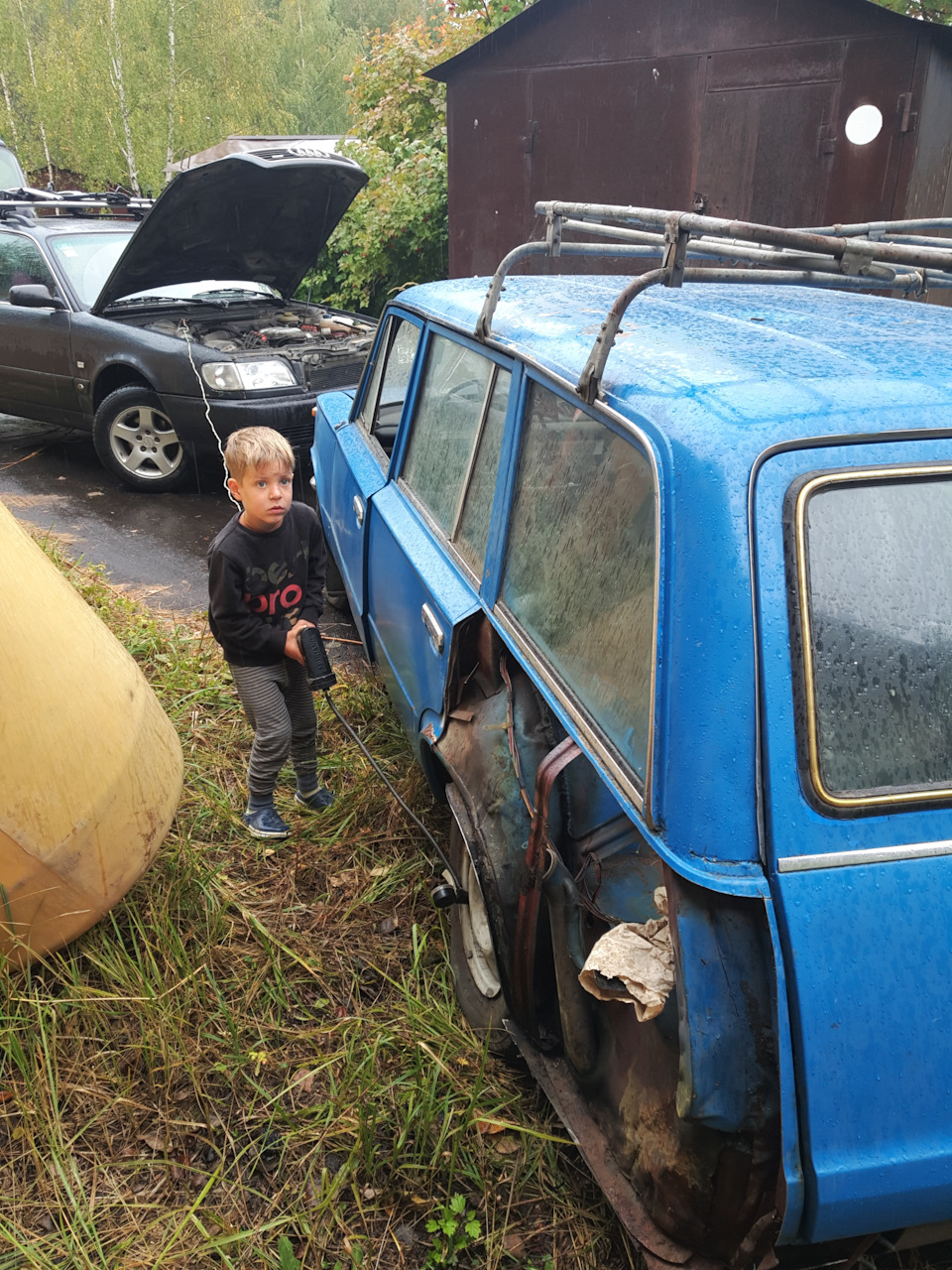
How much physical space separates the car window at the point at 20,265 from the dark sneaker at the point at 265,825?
16.2 feet

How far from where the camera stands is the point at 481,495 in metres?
2.60

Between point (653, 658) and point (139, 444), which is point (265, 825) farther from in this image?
point (139, 444)

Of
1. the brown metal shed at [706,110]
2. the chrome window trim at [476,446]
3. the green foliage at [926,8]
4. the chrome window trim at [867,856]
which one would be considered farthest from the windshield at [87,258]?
the green foliage at [926,8]

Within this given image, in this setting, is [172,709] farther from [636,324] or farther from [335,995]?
[636,324]

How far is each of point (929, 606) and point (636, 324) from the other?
99cm

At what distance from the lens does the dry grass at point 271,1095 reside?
1965mm

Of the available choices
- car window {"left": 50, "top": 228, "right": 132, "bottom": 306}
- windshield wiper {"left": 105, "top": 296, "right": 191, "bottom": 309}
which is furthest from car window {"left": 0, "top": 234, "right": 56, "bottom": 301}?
windshield wiper {"left": 105, "top": 296, "right": 191, "bottom": 309}

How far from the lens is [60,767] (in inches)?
90.7

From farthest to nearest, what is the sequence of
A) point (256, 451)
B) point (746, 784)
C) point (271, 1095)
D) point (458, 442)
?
1. point (458, 442)
2. point (256, 451)
3. point (271, 1095)
4. point (746, 784)

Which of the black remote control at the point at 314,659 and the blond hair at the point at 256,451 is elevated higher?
the blond hair at the point at 256,451

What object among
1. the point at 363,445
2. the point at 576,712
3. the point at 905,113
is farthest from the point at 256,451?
the point at 905,113

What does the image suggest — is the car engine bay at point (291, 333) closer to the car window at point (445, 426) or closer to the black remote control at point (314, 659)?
the car window at point (445, 426)

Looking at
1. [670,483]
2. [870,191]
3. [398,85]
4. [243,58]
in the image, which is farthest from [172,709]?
[243,58]

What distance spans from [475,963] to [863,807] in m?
1.24
